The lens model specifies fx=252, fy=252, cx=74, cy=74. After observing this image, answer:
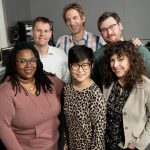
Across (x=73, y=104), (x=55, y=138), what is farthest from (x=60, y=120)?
(x=73, y=104)

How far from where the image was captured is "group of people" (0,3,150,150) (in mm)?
1516

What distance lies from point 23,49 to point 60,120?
587 mm

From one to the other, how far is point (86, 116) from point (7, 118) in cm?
47

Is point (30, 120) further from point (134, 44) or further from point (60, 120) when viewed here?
point (134, 44)

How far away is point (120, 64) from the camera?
1536 mm

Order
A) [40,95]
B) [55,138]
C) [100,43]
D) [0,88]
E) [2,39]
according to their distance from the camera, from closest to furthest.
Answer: [0,88]
[40,95]
[55,138]
[100,43]
[2,39]

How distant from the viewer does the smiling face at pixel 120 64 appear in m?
1.54

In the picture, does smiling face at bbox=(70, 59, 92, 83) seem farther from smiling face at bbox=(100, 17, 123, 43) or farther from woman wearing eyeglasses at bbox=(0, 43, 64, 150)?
smiling face at bbox=(100, 17, 123, 43)

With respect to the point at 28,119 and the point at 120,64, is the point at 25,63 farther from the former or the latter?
the point at 120,64

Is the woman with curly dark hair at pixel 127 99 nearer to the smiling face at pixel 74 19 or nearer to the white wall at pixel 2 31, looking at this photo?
the smiling face at pixel 74 19

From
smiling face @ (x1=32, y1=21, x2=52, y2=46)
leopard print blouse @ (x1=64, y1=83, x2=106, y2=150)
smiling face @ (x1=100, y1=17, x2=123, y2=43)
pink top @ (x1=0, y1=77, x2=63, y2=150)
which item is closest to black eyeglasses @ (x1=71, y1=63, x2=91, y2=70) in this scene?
leopard print blouse @ (x1=64, y1=83, x2=106, y2=150)

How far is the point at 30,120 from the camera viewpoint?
4.99ft

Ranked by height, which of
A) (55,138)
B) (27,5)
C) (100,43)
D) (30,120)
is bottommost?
(55,138)

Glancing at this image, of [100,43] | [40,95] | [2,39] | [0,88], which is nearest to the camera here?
[0,88]
